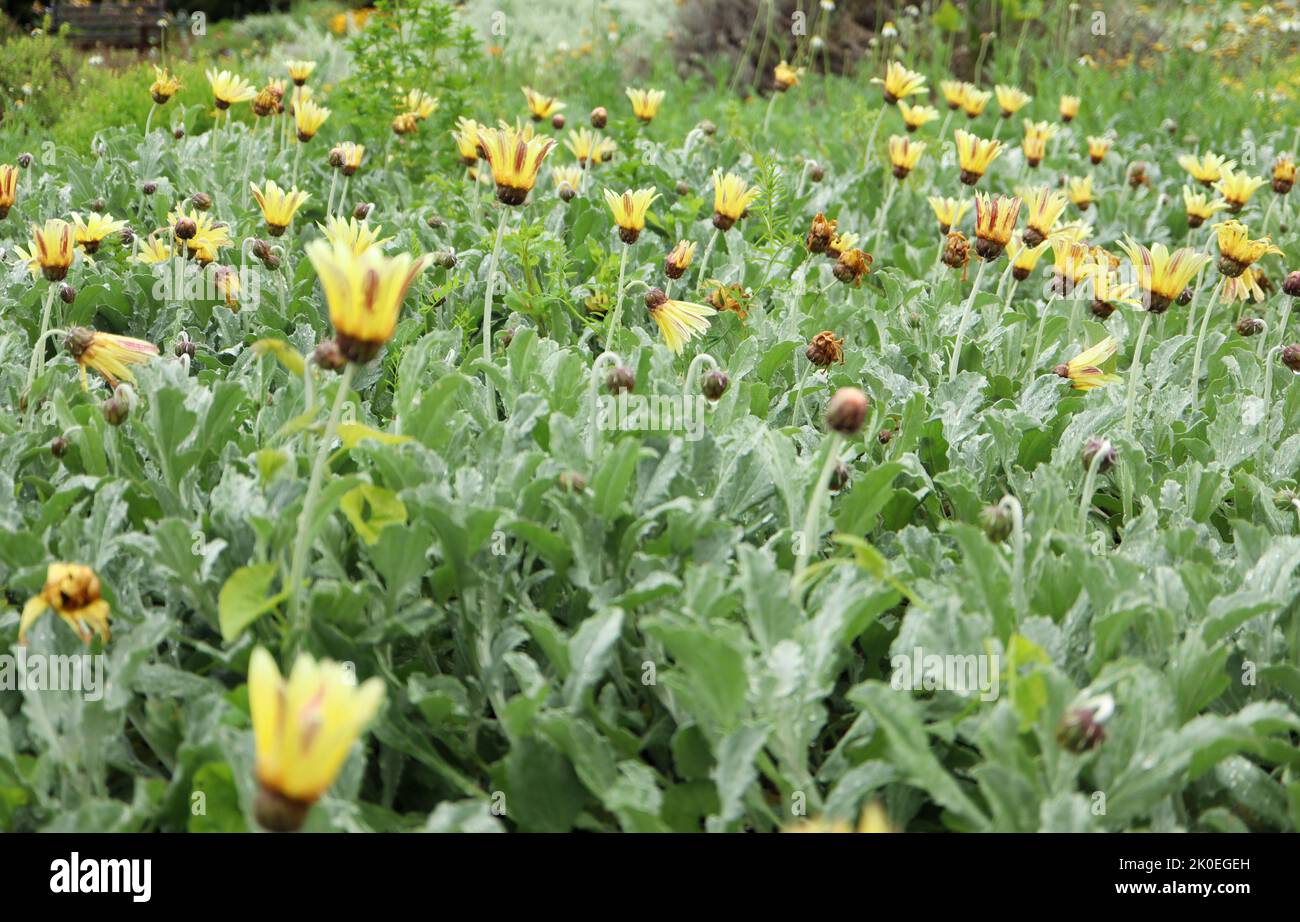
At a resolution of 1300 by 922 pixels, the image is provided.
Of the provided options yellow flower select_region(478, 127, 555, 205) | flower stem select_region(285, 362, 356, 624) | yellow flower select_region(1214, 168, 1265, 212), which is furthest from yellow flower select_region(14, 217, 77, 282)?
yellow flower select_region(1214, 168, 1265, 212)

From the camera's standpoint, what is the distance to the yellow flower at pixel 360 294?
159 cm

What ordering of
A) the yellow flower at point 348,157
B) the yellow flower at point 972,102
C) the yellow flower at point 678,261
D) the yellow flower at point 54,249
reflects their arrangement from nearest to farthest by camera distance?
the yellow flower at point 54,249
the yellow flower at point 678,261
the yellow flower at point 348,157
the yellow flower at point 972,102

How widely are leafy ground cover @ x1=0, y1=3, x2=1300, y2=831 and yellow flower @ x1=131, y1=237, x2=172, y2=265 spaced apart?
4 cm

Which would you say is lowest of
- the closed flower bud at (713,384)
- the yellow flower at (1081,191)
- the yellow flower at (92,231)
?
the closed flower bud at (713,384)

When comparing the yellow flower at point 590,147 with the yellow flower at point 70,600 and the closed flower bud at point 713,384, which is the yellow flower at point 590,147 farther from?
the yellow flower at point 70,600

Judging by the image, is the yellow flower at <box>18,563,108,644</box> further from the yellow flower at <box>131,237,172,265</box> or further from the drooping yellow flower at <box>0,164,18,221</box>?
the yellow flower at <box>131,237,172,265</box>

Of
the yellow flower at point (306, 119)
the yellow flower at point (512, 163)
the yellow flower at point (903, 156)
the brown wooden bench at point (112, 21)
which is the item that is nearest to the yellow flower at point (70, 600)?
the yellow flower at point (512, 163)

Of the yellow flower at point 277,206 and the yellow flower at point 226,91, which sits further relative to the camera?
the yellow flower at point 226,91

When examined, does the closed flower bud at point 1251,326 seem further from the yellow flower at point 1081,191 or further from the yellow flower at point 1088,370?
the yellow flower at point 1081,191

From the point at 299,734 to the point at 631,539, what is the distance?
94 centimetres

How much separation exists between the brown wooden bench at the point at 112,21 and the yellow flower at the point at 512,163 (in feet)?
31.5

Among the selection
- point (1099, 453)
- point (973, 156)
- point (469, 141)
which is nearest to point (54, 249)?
point (469, 141)

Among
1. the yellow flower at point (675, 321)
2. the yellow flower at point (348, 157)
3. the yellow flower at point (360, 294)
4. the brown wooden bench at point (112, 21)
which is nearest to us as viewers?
the yellow flower at point (360, 294)

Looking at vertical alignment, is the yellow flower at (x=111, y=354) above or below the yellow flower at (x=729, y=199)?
below
